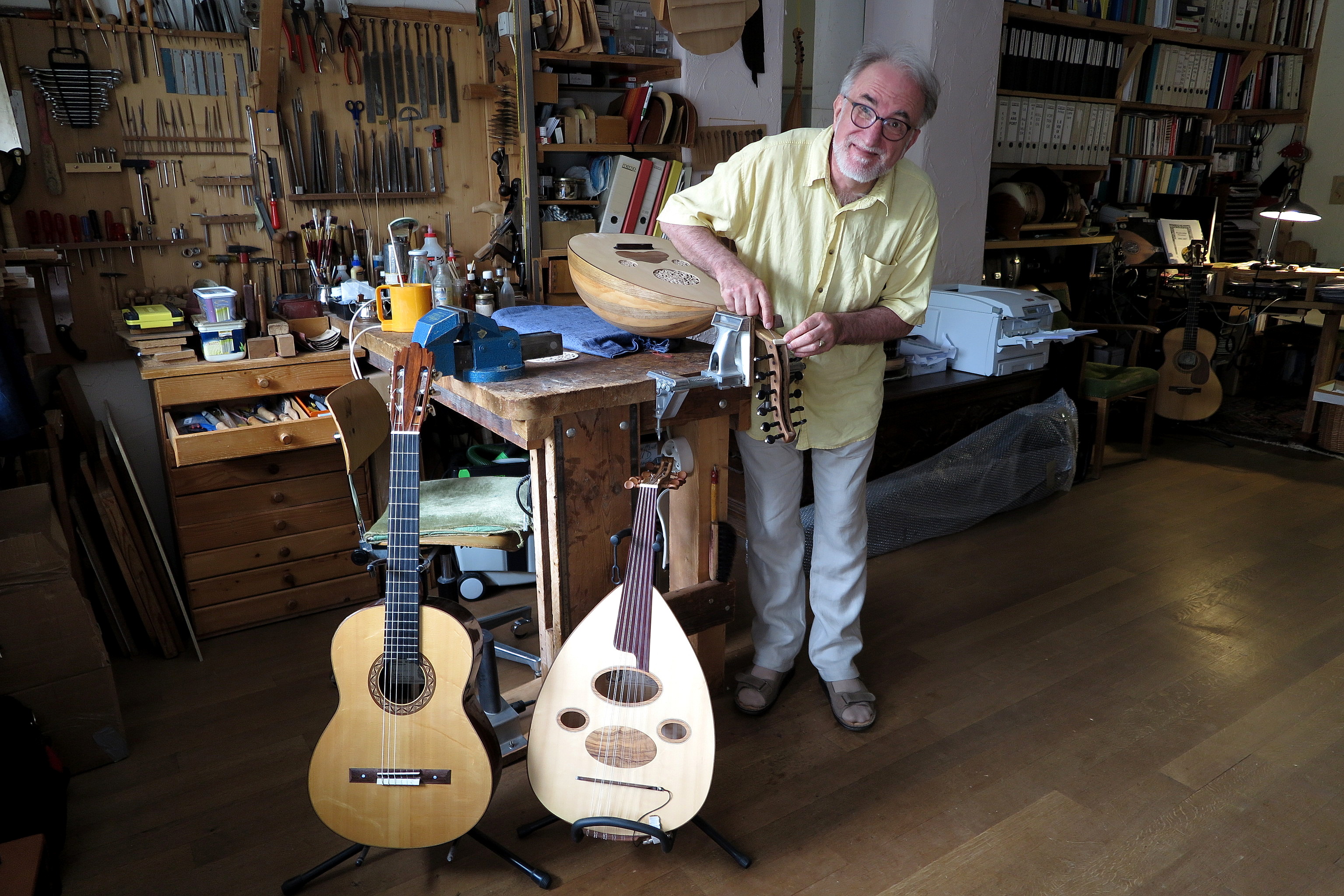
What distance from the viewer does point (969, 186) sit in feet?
12.7

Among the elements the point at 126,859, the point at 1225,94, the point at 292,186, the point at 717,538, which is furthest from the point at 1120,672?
the point at 1225,94

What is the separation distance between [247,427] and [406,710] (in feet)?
4.08

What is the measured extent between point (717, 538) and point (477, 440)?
4.63ft

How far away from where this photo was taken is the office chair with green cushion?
191 centimetres

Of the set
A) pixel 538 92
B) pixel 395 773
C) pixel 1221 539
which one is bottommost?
pixel 1221 539

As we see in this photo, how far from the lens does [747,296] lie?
5.63ft

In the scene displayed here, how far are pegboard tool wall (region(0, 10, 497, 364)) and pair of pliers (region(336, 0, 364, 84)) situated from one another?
0.02m

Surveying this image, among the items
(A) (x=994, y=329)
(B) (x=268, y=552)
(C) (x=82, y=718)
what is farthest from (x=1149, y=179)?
(C) (x=82, y=718)

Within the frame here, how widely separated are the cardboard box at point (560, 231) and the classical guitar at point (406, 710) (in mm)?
1658

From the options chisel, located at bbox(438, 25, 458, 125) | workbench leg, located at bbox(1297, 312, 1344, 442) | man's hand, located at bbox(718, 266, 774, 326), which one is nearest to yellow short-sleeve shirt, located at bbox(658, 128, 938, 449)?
man's hand, located at bbox(718, 266, 774, 326)

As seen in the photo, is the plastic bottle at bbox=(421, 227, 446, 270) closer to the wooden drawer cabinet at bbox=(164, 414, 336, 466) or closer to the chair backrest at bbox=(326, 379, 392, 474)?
the wooden drawer cabinet at bbox=(164, 414, 336, 466)

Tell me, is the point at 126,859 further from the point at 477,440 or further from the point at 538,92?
the point at 538,92

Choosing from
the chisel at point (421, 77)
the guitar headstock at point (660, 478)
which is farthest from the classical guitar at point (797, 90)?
the guitar headstock at point (660, 478)

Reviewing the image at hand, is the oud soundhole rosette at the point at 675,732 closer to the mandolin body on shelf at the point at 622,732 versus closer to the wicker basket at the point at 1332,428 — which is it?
the mandolin body on shelf at the point at 622,732
